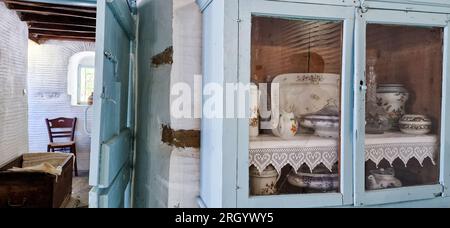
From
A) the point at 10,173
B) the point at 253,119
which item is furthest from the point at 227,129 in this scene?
the point at 10,173

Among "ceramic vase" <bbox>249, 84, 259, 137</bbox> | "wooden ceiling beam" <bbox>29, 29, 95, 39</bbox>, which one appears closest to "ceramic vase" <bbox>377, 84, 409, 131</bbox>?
"ceramic vase" <bbox>249, 84, 259, 137</bbox>

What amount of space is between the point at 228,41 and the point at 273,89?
9.0 inches

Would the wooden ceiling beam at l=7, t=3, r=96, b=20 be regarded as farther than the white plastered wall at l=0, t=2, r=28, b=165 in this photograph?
Yes

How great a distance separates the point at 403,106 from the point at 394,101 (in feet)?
0.14

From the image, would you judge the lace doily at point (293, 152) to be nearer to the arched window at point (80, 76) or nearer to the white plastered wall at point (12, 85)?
the white plastered wall at point (12, 85)

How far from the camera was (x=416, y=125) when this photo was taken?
1.08m

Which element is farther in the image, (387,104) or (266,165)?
(387,104)

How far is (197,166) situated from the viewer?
121cm

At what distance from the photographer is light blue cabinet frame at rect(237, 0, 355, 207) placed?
867 mm

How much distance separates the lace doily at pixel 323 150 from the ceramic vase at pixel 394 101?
0.07 m

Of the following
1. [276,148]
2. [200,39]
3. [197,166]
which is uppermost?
[200,39]

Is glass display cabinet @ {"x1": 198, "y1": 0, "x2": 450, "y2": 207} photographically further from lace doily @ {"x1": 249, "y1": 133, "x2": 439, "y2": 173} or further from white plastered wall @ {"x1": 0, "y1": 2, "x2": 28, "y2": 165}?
white plastered wall @ {"x1": 0, "y1": 2, "x2": 28, "y2": 165}

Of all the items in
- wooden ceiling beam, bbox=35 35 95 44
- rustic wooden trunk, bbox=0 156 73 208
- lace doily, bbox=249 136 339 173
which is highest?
wooden ceiling beam, bbox=35 35 95 44
